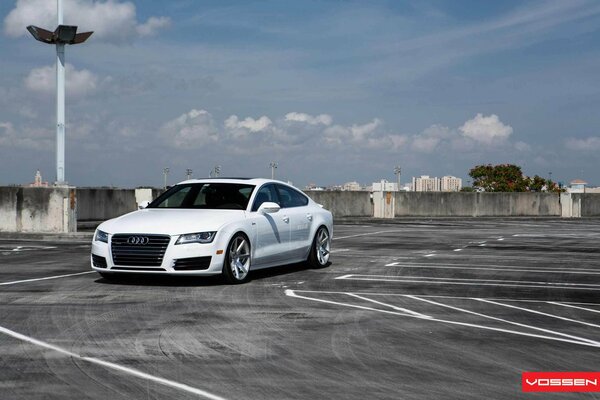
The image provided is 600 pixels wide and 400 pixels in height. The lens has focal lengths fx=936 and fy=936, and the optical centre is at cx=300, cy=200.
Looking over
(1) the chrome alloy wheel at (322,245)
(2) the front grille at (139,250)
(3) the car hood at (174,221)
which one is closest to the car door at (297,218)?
(1) the chrome alloy wheel at (322,245)

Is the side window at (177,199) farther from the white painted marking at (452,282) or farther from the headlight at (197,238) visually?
the white painted marking at (452,282)

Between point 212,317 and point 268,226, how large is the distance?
14.3ft

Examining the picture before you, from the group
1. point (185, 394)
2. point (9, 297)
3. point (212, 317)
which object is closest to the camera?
point (185, 394)

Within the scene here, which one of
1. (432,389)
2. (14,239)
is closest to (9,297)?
(432,389)

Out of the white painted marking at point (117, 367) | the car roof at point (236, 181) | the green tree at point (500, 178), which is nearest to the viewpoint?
the white painted marking at point (117, 367)

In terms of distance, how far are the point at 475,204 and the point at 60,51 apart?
79.1ft

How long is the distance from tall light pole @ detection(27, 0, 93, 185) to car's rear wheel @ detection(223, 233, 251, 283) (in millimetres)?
14679

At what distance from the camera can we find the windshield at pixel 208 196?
537 inches

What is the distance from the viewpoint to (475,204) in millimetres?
45469

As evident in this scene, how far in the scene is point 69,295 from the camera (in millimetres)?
11336

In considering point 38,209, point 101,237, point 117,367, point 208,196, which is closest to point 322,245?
point 208,196

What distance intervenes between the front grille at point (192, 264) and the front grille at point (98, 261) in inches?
42.6

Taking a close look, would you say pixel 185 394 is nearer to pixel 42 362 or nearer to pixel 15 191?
pixel 42 362

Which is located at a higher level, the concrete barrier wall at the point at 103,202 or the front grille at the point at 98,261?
the concrete barrier wall at the point at 103,202
